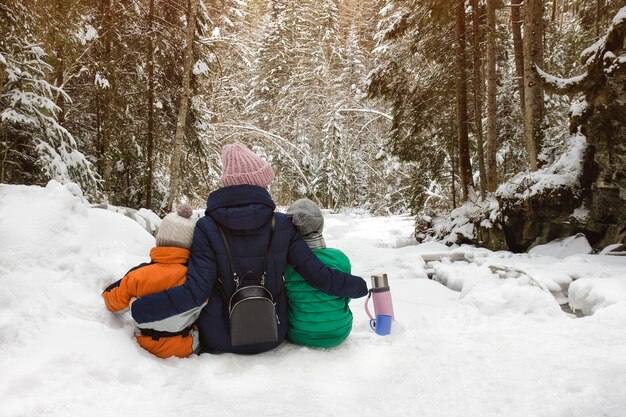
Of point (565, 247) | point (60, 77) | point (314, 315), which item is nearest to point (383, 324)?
point (314, 315)

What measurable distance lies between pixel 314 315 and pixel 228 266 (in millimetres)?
788

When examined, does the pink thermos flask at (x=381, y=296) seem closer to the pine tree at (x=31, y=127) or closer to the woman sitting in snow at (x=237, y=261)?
the woman sitting in snow at (x=237, y=261)

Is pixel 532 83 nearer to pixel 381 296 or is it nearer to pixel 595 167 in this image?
pixel 595 167

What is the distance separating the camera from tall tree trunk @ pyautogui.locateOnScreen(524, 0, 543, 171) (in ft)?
25.6

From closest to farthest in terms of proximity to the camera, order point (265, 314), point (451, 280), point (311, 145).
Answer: point (265, 314) → point (451, 280) → point (311, 145)

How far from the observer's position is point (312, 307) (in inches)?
122

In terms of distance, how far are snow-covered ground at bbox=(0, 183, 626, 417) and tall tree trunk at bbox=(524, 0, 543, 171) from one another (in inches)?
203

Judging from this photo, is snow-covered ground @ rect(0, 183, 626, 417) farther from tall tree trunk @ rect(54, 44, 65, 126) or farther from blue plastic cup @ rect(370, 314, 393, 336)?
tall tree trunk @ rect(54, 44, 65, 126)

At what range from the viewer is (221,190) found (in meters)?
2.91

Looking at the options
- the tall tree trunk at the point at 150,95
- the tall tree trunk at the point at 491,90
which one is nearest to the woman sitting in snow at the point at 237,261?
the tall tree trunk at the point at 491,90

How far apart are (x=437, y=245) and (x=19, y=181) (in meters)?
9.31

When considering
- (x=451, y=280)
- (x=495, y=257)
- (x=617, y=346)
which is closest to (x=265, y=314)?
(x=617, y=346)

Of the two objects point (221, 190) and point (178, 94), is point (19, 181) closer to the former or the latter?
point (178, 94)

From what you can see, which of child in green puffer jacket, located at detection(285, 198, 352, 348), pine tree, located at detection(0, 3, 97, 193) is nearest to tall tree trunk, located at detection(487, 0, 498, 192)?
child in green puffer jacket, located at detection(285, 198, 352, 348)
